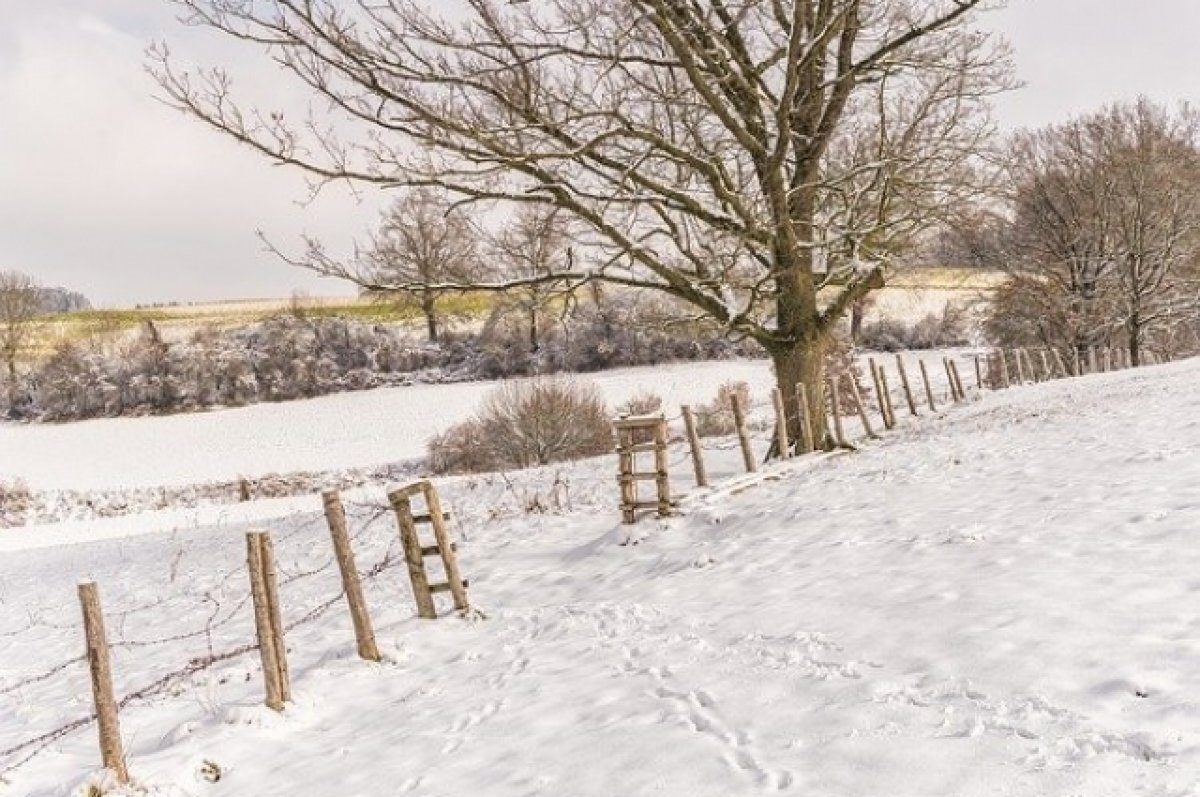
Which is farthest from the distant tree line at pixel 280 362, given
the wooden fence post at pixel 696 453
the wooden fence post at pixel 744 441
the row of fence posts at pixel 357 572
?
the row of fence posts at pixel 357 572

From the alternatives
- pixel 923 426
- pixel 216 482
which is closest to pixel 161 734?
pixel 923 426

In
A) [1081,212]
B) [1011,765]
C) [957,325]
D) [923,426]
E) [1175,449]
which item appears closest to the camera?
[1011,765]

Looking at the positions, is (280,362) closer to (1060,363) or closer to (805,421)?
(1060,363)

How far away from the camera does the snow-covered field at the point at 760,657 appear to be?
4.06 meters

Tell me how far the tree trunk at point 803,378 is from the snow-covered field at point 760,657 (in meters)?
1.61

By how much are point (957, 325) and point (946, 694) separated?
54.7m

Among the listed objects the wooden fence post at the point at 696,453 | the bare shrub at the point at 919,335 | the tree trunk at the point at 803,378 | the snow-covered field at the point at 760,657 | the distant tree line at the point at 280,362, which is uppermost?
the distant tree line at the point at 280,362

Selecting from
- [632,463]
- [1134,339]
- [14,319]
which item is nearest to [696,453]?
[632,463]

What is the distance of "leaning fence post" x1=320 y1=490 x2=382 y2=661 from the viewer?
788 centimetres

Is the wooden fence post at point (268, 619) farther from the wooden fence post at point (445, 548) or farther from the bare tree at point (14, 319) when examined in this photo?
the bare tree at point (14, 319)

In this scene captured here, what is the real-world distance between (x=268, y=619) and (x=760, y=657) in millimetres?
4142

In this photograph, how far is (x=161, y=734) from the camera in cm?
702

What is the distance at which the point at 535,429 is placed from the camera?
30.3 meters

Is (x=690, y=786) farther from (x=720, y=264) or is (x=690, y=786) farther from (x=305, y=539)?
(x=305, y=539)
